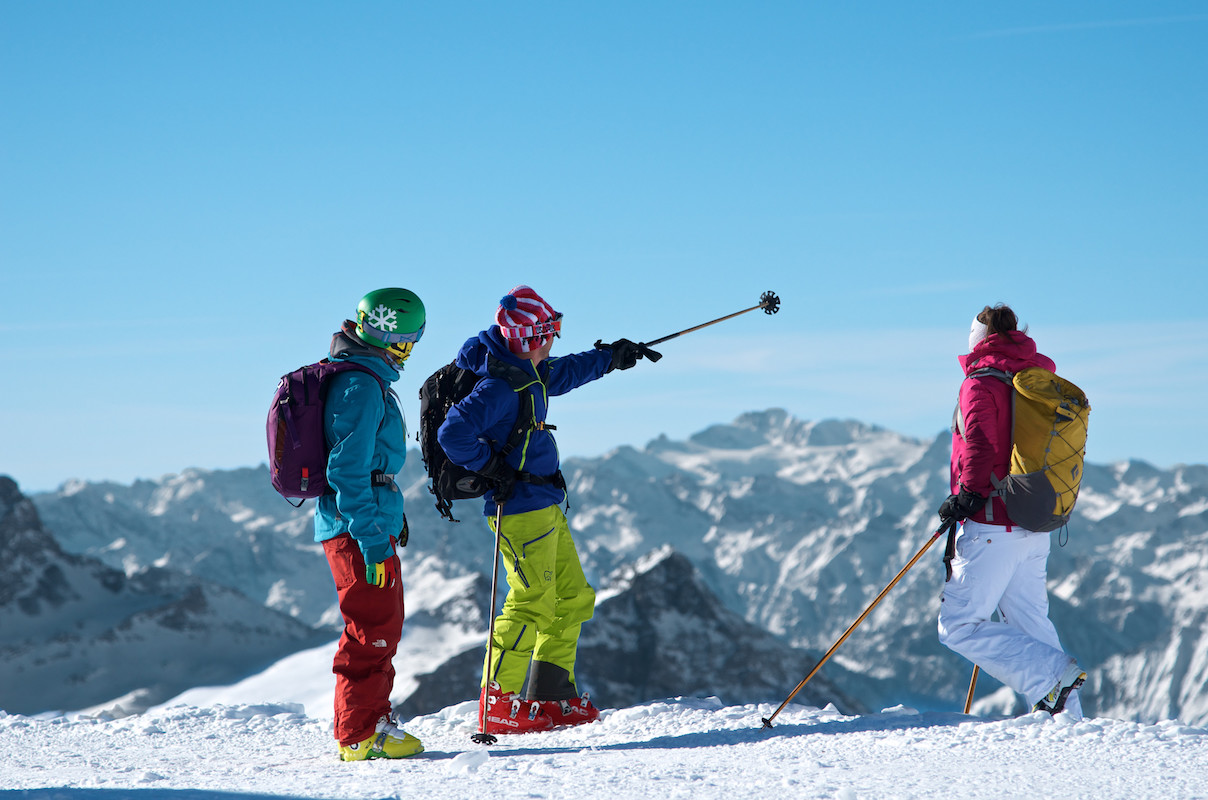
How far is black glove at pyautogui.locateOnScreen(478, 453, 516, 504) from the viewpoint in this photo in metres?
7.80

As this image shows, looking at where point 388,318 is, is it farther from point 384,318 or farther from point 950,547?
point 950,547

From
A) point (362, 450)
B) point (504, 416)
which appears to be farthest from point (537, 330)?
point (362, 450)

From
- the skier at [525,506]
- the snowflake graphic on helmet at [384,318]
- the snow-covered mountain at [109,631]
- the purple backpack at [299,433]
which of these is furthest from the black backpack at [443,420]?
the snow-covered mountain at [109,631]

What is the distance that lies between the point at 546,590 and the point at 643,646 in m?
126

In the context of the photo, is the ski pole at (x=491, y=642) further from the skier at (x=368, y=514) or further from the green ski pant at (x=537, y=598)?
the skier at (x=368, y=514)

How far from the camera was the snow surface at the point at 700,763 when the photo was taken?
559 centimetres

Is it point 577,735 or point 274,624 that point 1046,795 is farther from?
point 274,624

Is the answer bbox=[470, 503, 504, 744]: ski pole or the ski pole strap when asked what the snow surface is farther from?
the ski pole strap

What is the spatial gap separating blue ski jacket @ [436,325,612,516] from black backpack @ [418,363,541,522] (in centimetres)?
4

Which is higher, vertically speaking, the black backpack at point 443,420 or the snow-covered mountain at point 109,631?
the black backpack at point 443,420

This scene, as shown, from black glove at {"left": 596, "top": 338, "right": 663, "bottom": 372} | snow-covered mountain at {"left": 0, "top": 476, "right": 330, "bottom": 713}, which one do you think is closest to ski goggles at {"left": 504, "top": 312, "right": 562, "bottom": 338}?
black glove at {"left": 596, "top": 338, "right": 663, "bottom": 372}

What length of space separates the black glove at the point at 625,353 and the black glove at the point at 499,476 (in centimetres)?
126

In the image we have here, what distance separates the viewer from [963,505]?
7.19 metres

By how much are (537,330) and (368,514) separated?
202 cm
